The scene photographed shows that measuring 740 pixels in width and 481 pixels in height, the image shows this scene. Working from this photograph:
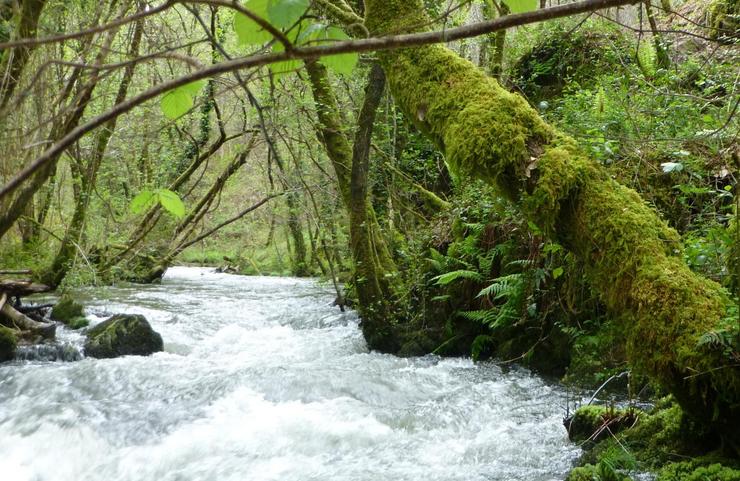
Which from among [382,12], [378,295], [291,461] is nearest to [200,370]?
[378,295]

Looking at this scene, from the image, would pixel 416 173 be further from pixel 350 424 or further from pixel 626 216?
pixel 626 216

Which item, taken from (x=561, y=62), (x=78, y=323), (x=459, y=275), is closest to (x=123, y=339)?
(x=78, y=323)

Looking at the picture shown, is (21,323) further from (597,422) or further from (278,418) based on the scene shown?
(597,422)

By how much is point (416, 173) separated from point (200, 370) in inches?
196

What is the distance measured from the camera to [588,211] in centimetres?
311

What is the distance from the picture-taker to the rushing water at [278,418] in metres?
4.11

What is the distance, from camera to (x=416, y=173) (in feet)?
32.7

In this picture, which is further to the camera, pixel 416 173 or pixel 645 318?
pixel 416 173

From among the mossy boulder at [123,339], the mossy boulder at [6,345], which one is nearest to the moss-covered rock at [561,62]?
the mossy boulder at [123,339]

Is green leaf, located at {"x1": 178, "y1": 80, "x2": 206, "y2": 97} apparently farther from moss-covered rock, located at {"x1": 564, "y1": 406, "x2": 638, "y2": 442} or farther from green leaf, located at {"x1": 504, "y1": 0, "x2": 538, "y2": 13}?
moss-covered rock, located at {"x1": 564, "y1": 406, "x2": 638, "y2": 442}

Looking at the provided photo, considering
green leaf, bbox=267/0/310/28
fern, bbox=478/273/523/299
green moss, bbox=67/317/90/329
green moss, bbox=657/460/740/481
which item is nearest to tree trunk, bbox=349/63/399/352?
fern, bbox=478/273/523/299

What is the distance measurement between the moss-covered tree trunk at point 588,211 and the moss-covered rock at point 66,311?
7.33m

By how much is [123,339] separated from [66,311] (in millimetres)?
2118

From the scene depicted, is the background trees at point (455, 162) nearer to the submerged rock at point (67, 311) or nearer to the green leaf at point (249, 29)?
the green leaf at point (249, 29)
